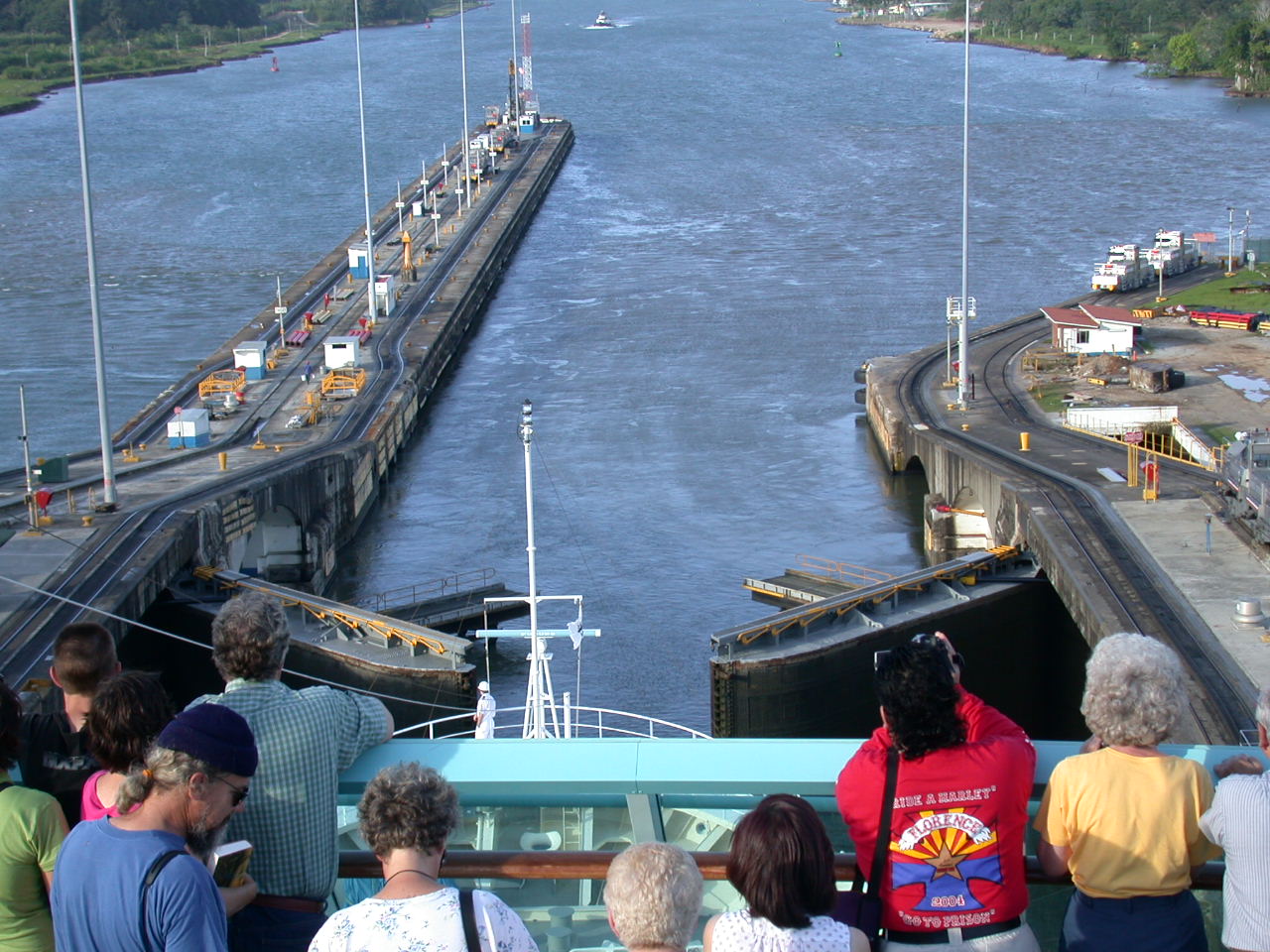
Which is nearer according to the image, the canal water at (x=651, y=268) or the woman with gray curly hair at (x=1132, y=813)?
the woman with gray curly hair at (x=1132, y=813)

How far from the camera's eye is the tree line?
11081 cm

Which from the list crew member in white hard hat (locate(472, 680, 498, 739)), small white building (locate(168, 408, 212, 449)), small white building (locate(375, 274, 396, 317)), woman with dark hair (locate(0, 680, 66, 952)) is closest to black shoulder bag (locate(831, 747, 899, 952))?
woman with dark hair (locate(0, 680, 66, 952))

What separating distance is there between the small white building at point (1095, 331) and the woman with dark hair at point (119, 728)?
37651 mm

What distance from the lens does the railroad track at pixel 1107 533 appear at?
19.9 metres

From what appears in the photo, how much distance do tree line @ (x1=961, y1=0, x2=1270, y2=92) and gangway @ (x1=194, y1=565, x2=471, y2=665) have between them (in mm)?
98681

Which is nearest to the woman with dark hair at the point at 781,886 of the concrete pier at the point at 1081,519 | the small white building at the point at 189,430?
the concrete pier at the point at 1081,519

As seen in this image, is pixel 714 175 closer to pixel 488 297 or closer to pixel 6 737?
pixel 488 297

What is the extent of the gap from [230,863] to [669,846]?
1.32m

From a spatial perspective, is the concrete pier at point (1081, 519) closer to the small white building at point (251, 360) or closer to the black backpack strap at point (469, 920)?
the small white building at point (251, 360)

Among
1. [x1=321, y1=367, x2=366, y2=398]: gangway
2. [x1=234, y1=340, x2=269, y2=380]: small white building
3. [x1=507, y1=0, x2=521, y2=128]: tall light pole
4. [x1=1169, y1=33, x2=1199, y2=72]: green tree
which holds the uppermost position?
[x1=1169, y1=33, x2=1199, y2=72]: green tree

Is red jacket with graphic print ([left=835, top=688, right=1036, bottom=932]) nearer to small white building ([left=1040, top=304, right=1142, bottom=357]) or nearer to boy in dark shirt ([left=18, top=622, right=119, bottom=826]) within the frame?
boy in dark shirt ([left=18, top=622, right=119, bottom=826])

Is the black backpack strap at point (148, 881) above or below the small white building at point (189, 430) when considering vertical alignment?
above

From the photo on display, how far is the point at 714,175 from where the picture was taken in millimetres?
80438

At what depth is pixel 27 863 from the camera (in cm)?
446
